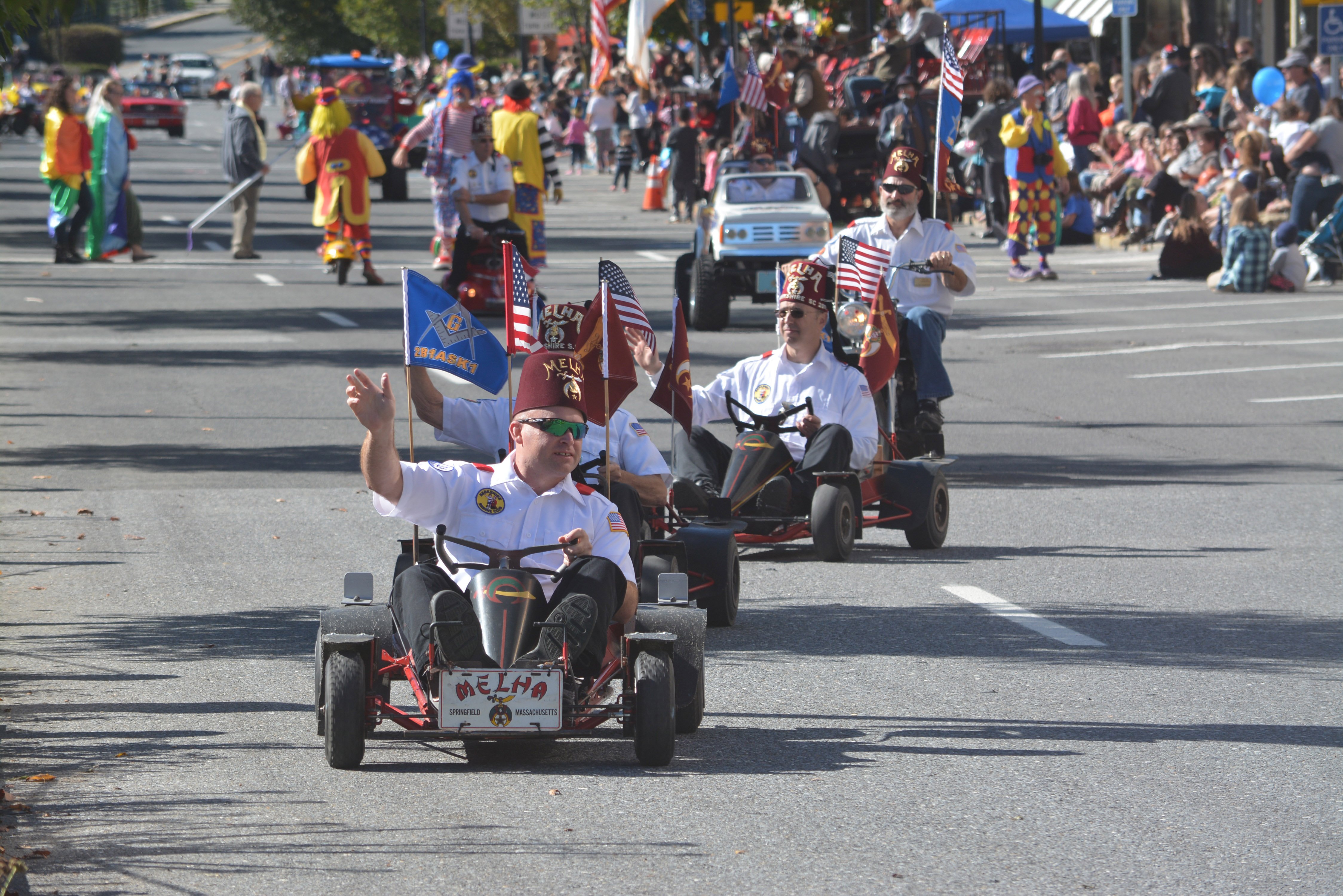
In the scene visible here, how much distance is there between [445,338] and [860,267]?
4.59m

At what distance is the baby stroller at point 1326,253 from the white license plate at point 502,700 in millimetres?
18255

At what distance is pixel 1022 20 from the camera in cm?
3278

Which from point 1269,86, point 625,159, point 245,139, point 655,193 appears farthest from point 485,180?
point 625,159

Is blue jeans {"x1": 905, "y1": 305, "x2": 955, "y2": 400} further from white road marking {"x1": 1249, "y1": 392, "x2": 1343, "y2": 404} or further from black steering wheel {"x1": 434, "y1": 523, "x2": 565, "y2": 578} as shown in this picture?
black steering wheel {"x1": 434, "y1": 523, "x2": 565, "y2": 578}

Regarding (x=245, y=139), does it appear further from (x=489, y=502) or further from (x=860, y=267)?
(x=489, y=502)

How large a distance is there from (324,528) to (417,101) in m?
42.5

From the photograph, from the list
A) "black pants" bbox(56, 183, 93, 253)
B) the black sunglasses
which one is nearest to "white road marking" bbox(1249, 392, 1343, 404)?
the black sunglasses

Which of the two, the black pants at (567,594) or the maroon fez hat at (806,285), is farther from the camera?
the maroon fez hat at (806,285)

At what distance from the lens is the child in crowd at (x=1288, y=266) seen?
72.7 feet

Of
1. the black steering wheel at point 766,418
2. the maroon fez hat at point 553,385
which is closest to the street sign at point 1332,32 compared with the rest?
the black steering wheel at point 766,418

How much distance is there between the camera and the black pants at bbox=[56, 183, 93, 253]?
24500 mm

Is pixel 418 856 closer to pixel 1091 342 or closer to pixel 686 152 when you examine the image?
pixel 1091 342

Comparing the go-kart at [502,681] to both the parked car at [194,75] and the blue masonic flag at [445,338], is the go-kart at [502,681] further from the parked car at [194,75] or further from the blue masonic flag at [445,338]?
the parked car at [194,75]

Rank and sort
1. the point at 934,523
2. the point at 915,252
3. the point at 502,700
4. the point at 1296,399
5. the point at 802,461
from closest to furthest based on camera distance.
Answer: the point at 502,700 < the point at 802,461 < the point at 934,523 < the point at 915,252 < the point at 1296,399
